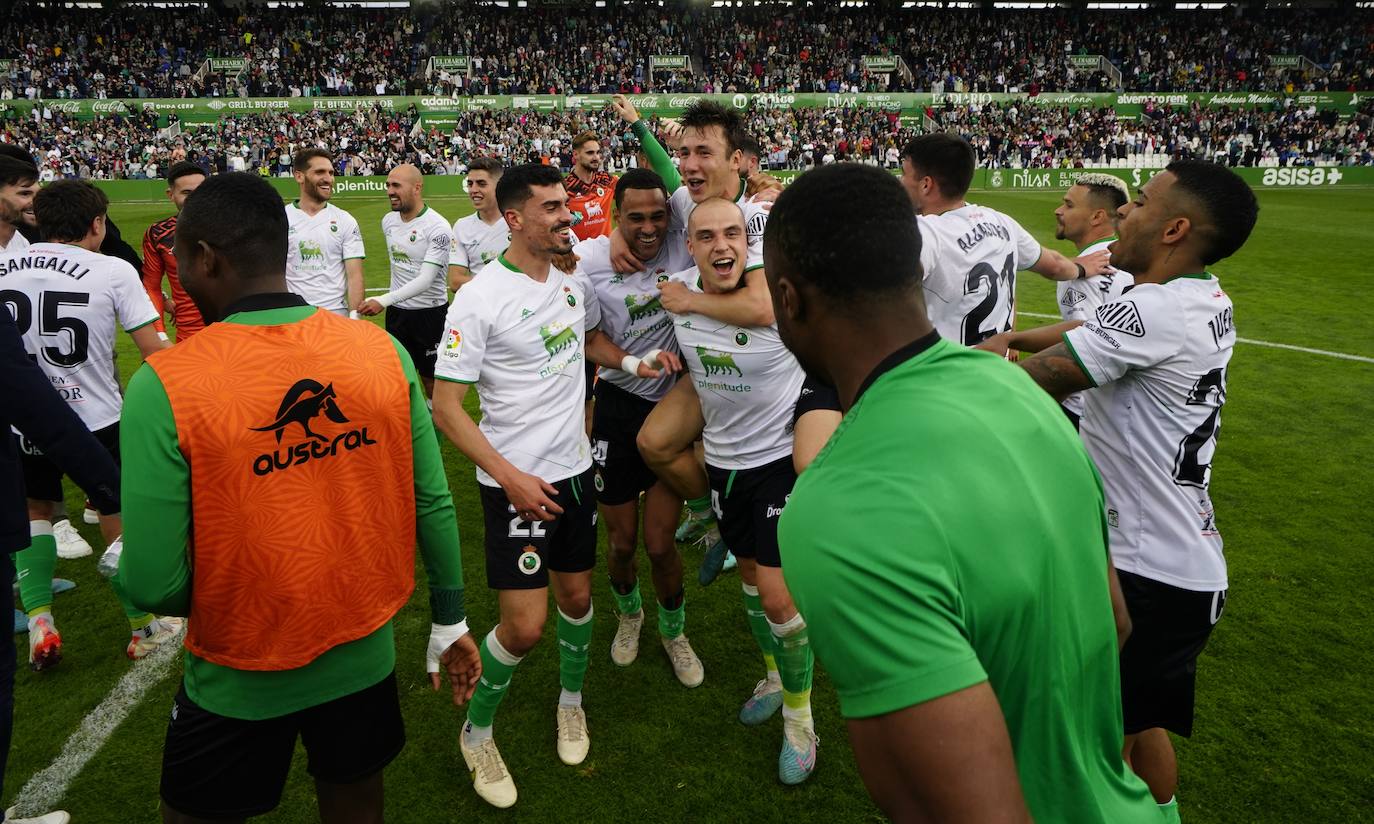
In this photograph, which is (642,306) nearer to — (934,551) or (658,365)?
(658,365)

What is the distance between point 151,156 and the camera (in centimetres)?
3484

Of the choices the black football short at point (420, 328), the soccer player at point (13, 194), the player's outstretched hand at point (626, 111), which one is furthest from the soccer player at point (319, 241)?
the player's outstretched hand at point (626, 111)

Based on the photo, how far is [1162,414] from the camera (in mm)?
2951

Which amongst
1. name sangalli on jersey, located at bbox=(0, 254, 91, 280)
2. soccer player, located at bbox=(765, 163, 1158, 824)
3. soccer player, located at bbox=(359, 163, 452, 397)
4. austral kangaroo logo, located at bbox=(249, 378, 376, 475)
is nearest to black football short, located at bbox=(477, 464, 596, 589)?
austral kangaroo logo, located at bbox=(249, 378, 376, 475)

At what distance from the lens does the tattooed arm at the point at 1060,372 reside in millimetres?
2926

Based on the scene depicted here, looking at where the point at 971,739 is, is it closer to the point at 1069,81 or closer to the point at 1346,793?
the point at 1346,793

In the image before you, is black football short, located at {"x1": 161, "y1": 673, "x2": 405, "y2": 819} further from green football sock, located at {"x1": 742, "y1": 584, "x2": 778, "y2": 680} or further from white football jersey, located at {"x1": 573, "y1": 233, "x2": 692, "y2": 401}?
white football jersey, located at {"x1": 573, "y1": 233, "x2": 692, "y2": 401}

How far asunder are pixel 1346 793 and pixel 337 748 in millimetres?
4419

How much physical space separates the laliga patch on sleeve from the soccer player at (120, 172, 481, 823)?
1.20m

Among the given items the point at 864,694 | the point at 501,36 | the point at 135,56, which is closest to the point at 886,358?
the point at 864,694

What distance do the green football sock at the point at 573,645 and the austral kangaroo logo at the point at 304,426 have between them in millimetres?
2080

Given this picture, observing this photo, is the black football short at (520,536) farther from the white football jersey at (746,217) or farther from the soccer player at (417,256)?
the soccer player at (417,256)

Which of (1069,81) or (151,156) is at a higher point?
(1069,81)

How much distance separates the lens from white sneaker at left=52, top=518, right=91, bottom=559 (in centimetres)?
623
